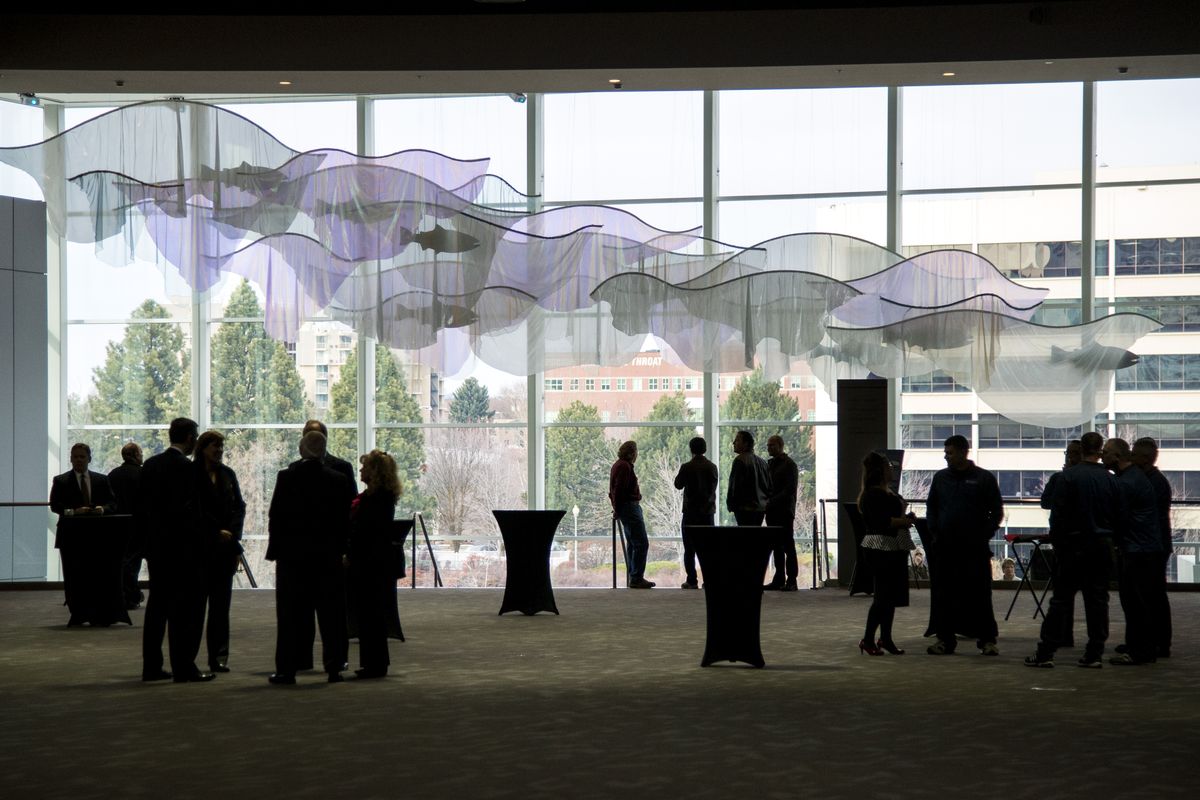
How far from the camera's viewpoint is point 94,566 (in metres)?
11.3

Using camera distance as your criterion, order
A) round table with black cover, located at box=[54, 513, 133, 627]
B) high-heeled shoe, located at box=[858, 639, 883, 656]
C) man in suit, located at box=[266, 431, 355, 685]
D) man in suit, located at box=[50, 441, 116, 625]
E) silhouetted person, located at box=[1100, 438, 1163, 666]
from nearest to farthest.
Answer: man in suit, located at box=[266, 431, 355, 685]
silhouetted person, located at box=[1100, 438, 1163, 666]
high-heeled shoe, located at box=[858, 639, 883, 656]
round table with black cover, located at box=[54, 513, 133, 627]
man in suit, located at box=[50, 441, 116, 625]

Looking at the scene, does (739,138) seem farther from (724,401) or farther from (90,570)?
(90,570)

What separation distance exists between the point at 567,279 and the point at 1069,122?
8.91m

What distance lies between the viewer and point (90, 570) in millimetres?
11328

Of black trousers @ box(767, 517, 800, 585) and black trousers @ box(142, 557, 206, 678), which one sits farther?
black trousers @ box(767, 517, 800, 585)

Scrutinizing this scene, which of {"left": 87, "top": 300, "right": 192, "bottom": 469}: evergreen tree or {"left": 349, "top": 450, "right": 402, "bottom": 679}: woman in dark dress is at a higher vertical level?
{"left": 87, "top": 300, "right": 192, "bottom": 469}: evergreen tree

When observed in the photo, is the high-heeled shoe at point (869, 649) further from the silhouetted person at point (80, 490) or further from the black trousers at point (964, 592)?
the silhouetted person at point (80, 490)

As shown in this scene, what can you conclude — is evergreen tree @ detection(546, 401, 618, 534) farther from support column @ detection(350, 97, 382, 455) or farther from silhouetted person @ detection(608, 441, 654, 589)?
silhouetted person @ detection(608, 441, 654, 589)

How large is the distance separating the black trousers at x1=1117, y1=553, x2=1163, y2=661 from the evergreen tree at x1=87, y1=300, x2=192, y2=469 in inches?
552

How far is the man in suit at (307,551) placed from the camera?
26.6 ft

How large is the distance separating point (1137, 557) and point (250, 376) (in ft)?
44.1

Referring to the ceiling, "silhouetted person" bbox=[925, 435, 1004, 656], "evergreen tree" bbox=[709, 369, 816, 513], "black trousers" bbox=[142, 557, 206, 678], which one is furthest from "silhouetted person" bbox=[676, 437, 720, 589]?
"black trousers" bbox=[142, 557, 206, 678]

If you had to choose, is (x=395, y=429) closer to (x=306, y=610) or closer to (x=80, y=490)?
(x=80, y=490)

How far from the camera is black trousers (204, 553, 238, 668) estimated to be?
339 inches
